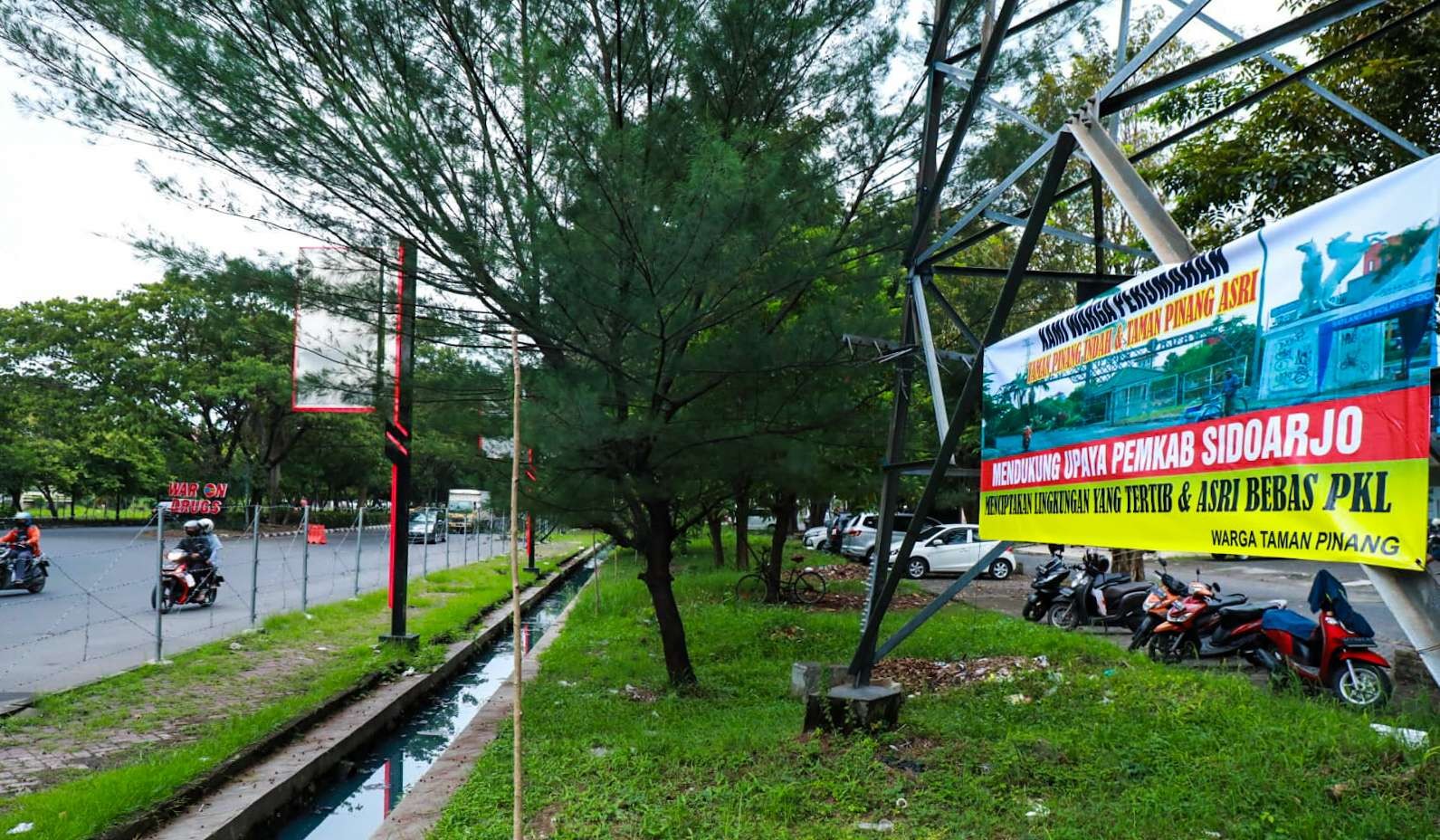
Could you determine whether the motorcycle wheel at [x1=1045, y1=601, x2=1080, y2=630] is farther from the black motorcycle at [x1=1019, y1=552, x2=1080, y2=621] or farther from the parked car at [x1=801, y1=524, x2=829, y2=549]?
the parked car at [x1=801, y1=524, x2=829, y2=549]

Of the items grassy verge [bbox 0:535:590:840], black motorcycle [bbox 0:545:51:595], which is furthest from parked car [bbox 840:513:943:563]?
black motorcycle [bbox 0:545:51:595]

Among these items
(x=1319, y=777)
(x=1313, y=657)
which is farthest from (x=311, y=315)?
(x=1313, y=657)

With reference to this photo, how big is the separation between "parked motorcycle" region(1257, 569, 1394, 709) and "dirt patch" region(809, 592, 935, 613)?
673 centimetres

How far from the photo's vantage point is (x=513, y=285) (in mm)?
5969

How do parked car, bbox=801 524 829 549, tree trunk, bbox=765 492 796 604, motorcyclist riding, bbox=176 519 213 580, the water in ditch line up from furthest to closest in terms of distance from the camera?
parked car, bbox=801 524 829 549 < tree trunk, bbox=765 492 796 604 < motorcyclist riding, bbox=176 519 213 580 < the water in ditch

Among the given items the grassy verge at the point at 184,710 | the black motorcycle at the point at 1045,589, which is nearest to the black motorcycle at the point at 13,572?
the grassy verge at the point at 184,710

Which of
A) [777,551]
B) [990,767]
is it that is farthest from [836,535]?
[990,767]

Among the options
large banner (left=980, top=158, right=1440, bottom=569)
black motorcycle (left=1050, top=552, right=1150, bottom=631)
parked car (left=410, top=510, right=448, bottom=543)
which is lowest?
parked car (left=410, top=510, right=448, bottom=543)

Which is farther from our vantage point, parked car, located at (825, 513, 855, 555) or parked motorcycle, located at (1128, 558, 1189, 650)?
parked car, located at (825, 513, 855, 555)

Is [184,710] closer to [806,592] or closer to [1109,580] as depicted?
[1109,580]

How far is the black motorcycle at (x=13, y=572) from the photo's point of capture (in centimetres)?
1274

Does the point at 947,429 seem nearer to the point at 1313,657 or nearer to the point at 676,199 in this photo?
the point at 676,199

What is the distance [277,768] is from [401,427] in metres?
3.42

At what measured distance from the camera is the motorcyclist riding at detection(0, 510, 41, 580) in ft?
42.2
